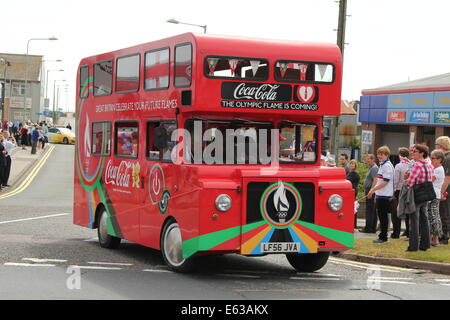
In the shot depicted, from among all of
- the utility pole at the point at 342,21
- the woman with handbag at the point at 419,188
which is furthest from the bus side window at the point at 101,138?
the utility pole at the point at 342,21

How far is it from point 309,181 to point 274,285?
4.69ft

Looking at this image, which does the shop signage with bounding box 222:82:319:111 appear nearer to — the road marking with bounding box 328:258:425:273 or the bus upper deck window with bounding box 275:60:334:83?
the bus upper deck window with bounding box 275:60:334:83

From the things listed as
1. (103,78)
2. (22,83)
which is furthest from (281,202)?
(22,83)

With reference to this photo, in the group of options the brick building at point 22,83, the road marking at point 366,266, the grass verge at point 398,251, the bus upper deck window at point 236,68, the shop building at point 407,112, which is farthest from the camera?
the brick building at point 22,83

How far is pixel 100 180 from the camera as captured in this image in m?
14.5

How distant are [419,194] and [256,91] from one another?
3.98 m

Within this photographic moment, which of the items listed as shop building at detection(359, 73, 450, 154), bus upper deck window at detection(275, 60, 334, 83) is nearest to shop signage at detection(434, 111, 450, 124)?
shop building at detection(359, 73, 450, 154)

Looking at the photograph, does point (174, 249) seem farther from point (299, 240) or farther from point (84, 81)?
point (84, 81)

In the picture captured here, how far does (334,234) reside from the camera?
11195mm

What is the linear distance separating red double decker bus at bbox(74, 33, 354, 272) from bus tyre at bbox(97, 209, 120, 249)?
162 cm

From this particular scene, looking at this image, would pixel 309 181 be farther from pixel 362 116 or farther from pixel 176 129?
pixel 362 116

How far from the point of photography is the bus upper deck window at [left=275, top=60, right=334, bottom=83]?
11266 millimetres

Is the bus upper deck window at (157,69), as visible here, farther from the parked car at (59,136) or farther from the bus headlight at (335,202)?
the parked car at (59,136)

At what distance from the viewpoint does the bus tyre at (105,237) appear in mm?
14227
